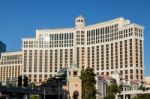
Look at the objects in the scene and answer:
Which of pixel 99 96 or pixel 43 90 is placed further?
pixel 99 96

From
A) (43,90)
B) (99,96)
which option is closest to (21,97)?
(43,90)

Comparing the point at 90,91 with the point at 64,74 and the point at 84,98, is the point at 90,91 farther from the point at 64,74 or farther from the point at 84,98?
the point at 64,74

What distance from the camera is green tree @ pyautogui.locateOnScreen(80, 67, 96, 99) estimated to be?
161350 mm

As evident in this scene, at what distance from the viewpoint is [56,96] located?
178125mm

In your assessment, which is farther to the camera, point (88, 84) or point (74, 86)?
point (74, 86)

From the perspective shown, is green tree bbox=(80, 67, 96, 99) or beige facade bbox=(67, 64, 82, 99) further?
beige facade bbox=(67, 64, 82, 99)

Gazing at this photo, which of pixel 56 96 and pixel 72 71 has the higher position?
pixel 72 71

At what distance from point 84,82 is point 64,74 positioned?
1777cm

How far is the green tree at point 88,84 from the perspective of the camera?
161350mm

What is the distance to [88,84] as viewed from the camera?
165125 millimetres

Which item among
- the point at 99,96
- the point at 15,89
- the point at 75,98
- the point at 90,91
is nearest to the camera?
the point at 15,89

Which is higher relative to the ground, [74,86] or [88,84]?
[88,84]

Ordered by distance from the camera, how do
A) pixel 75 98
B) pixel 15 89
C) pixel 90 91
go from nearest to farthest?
pixel 15 89
pixel 90 91
pixel 75 98

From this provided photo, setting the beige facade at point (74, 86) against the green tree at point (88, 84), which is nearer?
the green tree at point (88, 84)
